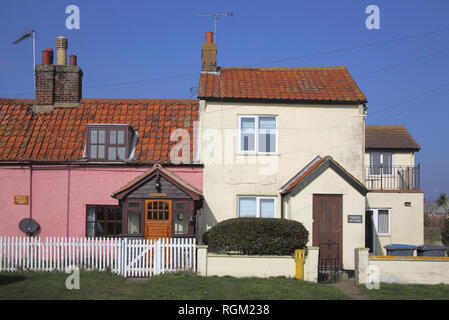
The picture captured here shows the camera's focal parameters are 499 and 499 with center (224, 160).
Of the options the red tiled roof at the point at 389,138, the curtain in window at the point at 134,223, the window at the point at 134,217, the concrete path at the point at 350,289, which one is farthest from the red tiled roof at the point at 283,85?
the red tiled roof at the point at 389,138

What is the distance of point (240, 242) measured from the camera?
15.7 metres

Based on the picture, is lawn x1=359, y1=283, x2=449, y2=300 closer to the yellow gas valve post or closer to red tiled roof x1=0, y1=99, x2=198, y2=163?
the yellow gas valve post

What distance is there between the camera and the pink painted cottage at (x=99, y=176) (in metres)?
17.6

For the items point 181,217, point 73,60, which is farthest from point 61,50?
point 181,217

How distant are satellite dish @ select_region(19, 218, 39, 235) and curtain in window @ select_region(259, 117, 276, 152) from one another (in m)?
9.16

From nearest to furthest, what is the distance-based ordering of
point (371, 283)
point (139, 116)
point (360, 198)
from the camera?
point (371, 283), point (360, 198), point (139, 116)

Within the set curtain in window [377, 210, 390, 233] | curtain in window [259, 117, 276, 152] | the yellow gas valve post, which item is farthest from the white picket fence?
curtain in window [377, 210, 390, 233]

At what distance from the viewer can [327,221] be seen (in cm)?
1736

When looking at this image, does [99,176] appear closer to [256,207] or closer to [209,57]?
[256,207]

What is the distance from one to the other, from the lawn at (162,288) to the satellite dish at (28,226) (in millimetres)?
3699

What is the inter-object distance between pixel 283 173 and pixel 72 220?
8.35 m

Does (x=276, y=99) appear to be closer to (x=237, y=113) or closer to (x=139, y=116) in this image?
(x=237, y=113)

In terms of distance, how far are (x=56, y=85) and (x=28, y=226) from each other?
20.9 ft
